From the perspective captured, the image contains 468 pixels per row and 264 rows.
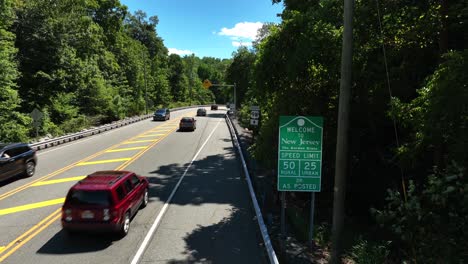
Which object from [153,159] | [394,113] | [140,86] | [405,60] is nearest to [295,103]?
[405,60]

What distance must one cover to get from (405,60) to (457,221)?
6.28 metres

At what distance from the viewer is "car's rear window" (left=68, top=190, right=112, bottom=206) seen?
9.72 meters

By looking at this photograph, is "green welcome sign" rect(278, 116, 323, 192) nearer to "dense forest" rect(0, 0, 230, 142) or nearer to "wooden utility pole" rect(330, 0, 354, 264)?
"wooden utility pole" rect(330, 0, 354, 264)

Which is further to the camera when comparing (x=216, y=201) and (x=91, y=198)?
(x=216, y=201)

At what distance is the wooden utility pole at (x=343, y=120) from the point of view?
7.55m

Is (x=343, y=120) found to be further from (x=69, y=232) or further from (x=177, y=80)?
(x=177, y=80)

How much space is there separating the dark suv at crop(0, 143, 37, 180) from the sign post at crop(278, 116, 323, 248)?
11843mm

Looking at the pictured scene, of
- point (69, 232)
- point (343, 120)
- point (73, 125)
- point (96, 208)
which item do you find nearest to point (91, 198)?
point (96, 208)

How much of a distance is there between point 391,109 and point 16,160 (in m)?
14.8

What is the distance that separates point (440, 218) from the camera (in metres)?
6.20

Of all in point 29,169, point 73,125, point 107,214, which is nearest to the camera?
point 107,214

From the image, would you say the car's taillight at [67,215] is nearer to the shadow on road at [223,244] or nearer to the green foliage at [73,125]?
the shadow on road at [223,244]

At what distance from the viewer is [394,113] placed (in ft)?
28.2

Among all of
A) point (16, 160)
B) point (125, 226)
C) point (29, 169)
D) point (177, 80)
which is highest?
point (177, 80)
